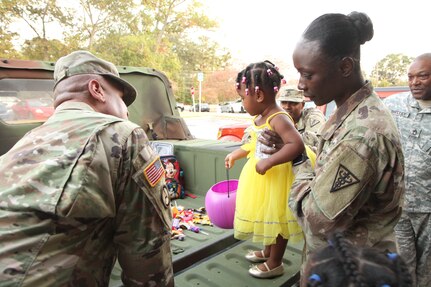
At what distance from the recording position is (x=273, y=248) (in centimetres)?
199

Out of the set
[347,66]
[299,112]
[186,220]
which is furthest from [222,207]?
[299,112]

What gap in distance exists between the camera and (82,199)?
1.04 m

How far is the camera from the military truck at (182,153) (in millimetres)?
2027

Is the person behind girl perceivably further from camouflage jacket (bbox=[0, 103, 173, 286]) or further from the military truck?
camouflage jacket (bbox=[0, 103, 173, 286])

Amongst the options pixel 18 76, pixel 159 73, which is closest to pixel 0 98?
pixel 18 76

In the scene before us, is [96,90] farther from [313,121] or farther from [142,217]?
[313,121]

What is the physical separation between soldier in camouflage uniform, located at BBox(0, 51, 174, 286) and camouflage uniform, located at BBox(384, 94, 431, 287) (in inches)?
73.7

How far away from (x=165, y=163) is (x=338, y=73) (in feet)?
8.62

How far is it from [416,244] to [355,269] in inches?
82.4

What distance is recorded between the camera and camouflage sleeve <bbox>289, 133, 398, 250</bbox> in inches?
41.9

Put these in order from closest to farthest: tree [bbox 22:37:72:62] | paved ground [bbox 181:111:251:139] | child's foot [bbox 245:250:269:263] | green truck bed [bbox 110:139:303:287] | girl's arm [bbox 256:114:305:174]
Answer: girl's arm [bbox 256:114:305:174] → green truck bed [bbox 110:139:303:287] → child's foot [bbox 245:250:269:263] → tree [bbox 22:37:72:62] → paved ground [bbox 181:111:251:139]

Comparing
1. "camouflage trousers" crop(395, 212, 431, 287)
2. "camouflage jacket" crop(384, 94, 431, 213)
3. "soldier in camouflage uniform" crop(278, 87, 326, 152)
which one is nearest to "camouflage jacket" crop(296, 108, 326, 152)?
"soldier in camouflage uniform" crop(278, 87, 326, 152)

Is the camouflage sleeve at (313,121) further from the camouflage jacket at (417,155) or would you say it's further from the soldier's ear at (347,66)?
the soldier's ear at (347,66)

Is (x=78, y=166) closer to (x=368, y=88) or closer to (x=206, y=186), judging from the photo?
(x=368, y=88)
